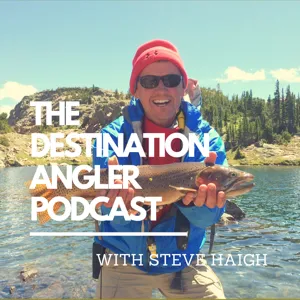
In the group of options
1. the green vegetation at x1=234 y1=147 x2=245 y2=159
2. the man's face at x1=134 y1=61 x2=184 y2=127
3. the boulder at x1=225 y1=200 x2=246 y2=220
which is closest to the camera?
the man's face at x1=134 y1=61 x2=184 y2=127

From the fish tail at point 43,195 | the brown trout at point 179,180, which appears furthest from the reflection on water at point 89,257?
the brown trout at point 179,180

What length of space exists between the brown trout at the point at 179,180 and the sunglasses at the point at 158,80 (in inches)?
54.1

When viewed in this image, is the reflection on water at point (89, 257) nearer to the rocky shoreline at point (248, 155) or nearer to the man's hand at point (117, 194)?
the man's hand at point (117, 194)

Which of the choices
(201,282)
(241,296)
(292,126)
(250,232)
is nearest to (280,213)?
(250,232)

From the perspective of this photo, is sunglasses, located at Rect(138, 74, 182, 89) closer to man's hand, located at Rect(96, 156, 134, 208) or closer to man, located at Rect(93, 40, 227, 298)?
man, located at Rect(93, 40, 227, 298)

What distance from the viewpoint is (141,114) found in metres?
6.54

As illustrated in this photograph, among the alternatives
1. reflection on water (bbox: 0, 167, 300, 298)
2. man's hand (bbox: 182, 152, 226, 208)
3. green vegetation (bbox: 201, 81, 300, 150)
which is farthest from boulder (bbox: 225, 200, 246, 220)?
green vegetation (bbox: 201, 81, 300, 150)

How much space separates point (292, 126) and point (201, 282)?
164609 mm

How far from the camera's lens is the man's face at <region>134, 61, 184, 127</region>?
634 cm

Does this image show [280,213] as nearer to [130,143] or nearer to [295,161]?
[130,143]

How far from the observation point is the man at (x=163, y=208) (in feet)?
19.4

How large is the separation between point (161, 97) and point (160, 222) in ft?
6.75

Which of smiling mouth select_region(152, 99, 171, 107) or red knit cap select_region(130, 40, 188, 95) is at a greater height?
red knit cap select_region(130, 40, 188, 95)

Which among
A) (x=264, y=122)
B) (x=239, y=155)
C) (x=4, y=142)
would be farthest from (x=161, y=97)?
(x=264, y=122)
